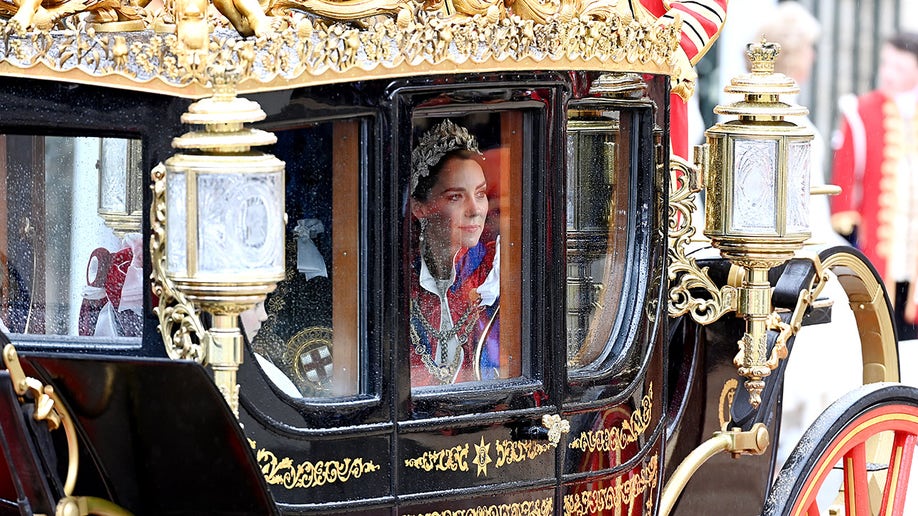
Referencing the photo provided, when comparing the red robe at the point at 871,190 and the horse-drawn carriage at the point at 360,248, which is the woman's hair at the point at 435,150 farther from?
the red robe at the point at 871,190

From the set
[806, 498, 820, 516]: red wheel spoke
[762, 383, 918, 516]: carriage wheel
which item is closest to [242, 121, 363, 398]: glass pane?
[762, 383, 918, 516]: carriage wheel

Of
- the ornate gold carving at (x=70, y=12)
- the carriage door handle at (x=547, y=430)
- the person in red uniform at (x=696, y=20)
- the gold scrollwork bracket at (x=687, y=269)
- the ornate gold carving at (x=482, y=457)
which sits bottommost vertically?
the ornate gold carving at (x=482, y=457)

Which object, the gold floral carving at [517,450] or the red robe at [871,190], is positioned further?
the red robe at [871,190]

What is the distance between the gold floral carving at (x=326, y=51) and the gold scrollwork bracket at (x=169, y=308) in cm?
13

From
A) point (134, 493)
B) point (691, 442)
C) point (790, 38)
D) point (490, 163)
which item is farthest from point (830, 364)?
point (134, 493)

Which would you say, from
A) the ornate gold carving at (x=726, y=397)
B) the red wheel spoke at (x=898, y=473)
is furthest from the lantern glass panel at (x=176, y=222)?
the red wheel spoke at (x=898, y=473)

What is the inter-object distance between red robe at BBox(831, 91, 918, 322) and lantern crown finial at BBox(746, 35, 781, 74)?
338 cm

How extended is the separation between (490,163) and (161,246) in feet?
1.80

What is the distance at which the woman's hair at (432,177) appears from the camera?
245 cm

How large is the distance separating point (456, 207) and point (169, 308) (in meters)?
0.49

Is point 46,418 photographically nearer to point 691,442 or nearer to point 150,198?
point 150,198

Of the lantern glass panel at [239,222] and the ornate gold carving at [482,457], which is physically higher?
A: the lantern glass panel at [239,222]

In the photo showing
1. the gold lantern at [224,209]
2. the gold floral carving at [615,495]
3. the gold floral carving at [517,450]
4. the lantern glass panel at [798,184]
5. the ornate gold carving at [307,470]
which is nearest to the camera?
the gold lantern at [224,209]

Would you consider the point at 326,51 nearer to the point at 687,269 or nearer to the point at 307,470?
the point at 307,470
